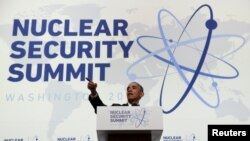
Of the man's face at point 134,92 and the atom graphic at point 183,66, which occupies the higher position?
the atom graphic at point 183,66

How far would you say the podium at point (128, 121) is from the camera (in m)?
2.77

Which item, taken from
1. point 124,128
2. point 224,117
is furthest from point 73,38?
point 124,128

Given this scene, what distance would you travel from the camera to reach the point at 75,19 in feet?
16.5

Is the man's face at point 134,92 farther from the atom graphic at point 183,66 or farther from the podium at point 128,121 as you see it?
the podium at point 128,121

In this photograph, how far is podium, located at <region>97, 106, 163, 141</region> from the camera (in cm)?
277

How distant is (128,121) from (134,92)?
191 cm

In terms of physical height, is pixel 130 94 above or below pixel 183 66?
below

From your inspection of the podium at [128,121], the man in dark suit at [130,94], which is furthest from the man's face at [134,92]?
the podium at [128,121]

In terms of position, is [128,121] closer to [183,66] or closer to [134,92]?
[134,92]

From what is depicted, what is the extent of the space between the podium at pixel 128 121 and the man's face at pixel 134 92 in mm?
1771

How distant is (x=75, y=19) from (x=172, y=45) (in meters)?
1.18

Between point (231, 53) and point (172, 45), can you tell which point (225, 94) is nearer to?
point (231, 53)

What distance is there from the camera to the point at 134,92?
471cm

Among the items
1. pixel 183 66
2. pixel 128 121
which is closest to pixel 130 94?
pixel 183 66
